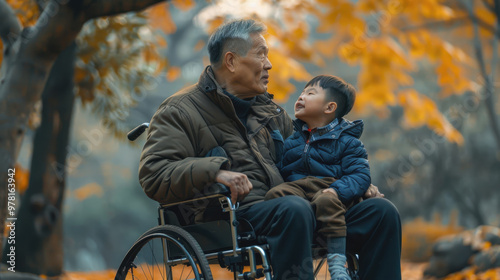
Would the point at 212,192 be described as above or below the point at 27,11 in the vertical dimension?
below

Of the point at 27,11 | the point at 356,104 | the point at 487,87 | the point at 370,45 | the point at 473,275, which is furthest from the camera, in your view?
the point at 356,104

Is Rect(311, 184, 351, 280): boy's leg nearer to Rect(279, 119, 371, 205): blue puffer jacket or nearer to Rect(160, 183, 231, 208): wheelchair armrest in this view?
Rect(279, 119, 371, 205): blue puffer jacket

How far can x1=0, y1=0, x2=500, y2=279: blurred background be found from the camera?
6332 millimetres

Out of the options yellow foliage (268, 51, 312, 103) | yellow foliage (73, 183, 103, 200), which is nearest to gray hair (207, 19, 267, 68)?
yellow foliage (268, 51, 312, 103)

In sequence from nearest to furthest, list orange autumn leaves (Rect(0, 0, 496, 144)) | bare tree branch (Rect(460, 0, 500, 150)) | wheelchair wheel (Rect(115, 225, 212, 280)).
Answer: wheelchair wheel (Rect(115, 225, 212, 280)), bare tree branch (Rect(460, 0, 500, 150)), orange autumn leaves (Rect(0, 0, 496, 144))

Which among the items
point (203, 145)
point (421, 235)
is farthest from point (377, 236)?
point (421, 235)

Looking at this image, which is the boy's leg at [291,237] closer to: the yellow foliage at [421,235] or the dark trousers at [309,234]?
the dark trousers at [309,234]

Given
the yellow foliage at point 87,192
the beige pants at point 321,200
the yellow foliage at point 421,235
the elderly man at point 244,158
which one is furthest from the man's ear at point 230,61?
the yellow foliage at point 87,192

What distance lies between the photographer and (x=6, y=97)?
402 centimetres

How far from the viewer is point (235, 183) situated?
97.3 inches

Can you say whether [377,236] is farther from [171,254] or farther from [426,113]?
[426,113]

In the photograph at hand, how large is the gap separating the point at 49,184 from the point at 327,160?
3810 millimetres

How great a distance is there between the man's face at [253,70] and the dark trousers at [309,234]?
0.57 m

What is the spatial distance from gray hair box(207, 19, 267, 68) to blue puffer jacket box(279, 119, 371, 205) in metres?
0.46
